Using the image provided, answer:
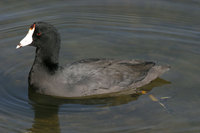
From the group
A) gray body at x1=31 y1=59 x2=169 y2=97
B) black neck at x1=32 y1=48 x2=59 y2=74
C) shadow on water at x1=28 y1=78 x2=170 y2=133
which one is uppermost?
black neck at x1=32 y1=48 x2=59 y2=74

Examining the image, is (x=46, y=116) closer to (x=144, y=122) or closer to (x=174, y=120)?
(x=144, y=122)

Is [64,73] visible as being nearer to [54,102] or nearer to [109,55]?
[54,102]

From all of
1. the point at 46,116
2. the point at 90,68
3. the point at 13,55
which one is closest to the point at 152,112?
the point at 90,68

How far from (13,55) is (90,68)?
2.05 meters

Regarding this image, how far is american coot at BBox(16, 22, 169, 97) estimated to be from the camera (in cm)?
648

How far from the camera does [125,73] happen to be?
22.5 feet

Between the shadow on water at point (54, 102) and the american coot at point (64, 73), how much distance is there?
0.11m

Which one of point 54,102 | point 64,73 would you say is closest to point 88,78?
point 64,73

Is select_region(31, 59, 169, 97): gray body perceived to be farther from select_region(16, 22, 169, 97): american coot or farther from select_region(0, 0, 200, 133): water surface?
select_region(0, 0, 200, 133): water surface

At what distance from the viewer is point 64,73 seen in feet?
21.5

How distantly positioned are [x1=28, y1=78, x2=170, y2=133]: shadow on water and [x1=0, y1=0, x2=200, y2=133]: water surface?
0.05 feet

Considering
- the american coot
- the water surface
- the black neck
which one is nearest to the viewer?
the water surface

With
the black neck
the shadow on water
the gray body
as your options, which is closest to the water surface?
the shadow on water

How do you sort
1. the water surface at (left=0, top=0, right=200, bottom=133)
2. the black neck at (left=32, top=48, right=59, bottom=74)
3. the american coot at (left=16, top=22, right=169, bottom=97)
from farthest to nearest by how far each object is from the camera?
the black neck at (left=32, top=48, right=59, bottom=74), the american coot at (left=16, top=22, right=169, bottom=97), the water surface at (left=0, top=0, right=200, bottom=133)
